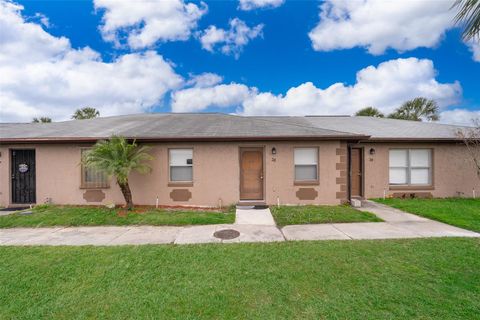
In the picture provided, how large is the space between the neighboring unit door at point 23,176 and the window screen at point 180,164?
18.1 feet

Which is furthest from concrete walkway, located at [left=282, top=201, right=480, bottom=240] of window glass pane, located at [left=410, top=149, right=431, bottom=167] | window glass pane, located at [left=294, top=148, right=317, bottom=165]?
window glass pane, located at [left=410, top=149, right=431, bottom=167]

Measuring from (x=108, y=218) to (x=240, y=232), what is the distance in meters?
4.21

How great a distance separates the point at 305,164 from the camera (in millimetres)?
8547

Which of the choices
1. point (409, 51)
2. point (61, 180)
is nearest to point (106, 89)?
point (61, 180)

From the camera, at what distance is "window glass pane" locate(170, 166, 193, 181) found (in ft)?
28.2

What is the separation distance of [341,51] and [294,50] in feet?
11.2

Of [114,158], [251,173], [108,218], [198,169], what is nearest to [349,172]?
[251,173]

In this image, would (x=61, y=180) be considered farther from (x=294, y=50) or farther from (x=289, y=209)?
(x=294, y=50)

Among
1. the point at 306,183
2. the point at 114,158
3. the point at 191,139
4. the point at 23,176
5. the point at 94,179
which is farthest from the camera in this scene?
the point at 23,176

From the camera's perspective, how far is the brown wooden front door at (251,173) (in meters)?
8.52

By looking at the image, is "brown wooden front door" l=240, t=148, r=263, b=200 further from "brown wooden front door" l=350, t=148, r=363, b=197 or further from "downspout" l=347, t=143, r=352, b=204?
"brown wooden front door" l=350, t=148, r=363, b=197

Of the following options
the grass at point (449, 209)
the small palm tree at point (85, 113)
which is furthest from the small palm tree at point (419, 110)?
the small palm tree at point (85, 113)

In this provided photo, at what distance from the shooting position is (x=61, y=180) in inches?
339

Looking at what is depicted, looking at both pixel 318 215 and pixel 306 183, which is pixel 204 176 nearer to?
pixel 306 183
